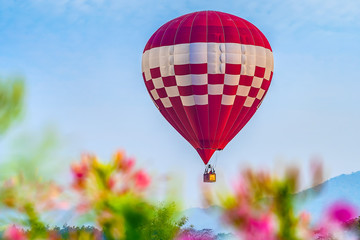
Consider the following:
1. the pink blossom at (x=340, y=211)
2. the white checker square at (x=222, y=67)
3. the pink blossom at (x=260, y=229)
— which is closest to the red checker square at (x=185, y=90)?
the white checker square at (x=222, y=67)

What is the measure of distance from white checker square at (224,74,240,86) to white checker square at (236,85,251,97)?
35cm

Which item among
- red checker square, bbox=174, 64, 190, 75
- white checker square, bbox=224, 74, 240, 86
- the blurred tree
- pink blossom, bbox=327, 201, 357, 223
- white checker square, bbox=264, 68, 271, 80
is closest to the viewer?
pink blossom, bbox=327, 201, 357, 223

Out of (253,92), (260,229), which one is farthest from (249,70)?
(260,229)

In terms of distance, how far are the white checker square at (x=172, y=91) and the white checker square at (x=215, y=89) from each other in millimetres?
1446

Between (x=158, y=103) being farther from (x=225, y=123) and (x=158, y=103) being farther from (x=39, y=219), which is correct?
(x=39, y=219)

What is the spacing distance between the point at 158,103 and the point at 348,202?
2442cm

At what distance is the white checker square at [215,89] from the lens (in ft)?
87.6

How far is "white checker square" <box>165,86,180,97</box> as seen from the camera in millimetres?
27016

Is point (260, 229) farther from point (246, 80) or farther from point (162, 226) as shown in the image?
point (162, 226)

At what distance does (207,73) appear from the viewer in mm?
26500

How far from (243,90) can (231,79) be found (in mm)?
931

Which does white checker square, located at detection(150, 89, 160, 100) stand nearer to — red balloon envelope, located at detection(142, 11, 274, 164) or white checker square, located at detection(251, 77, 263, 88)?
red balloon envelope, located at detection(142, 11, 274, 164)

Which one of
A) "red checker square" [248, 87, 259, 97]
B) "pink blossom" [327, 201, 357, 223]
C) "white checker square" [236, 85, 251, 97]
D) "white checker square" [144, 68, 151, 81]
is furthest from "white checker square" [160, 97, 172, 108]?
"pink blossom" [327, 201, 357, 223]

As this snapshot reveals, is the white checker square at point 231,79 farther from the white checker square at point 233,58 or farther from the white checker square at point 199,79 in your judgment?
the white checker square at point 199,79
